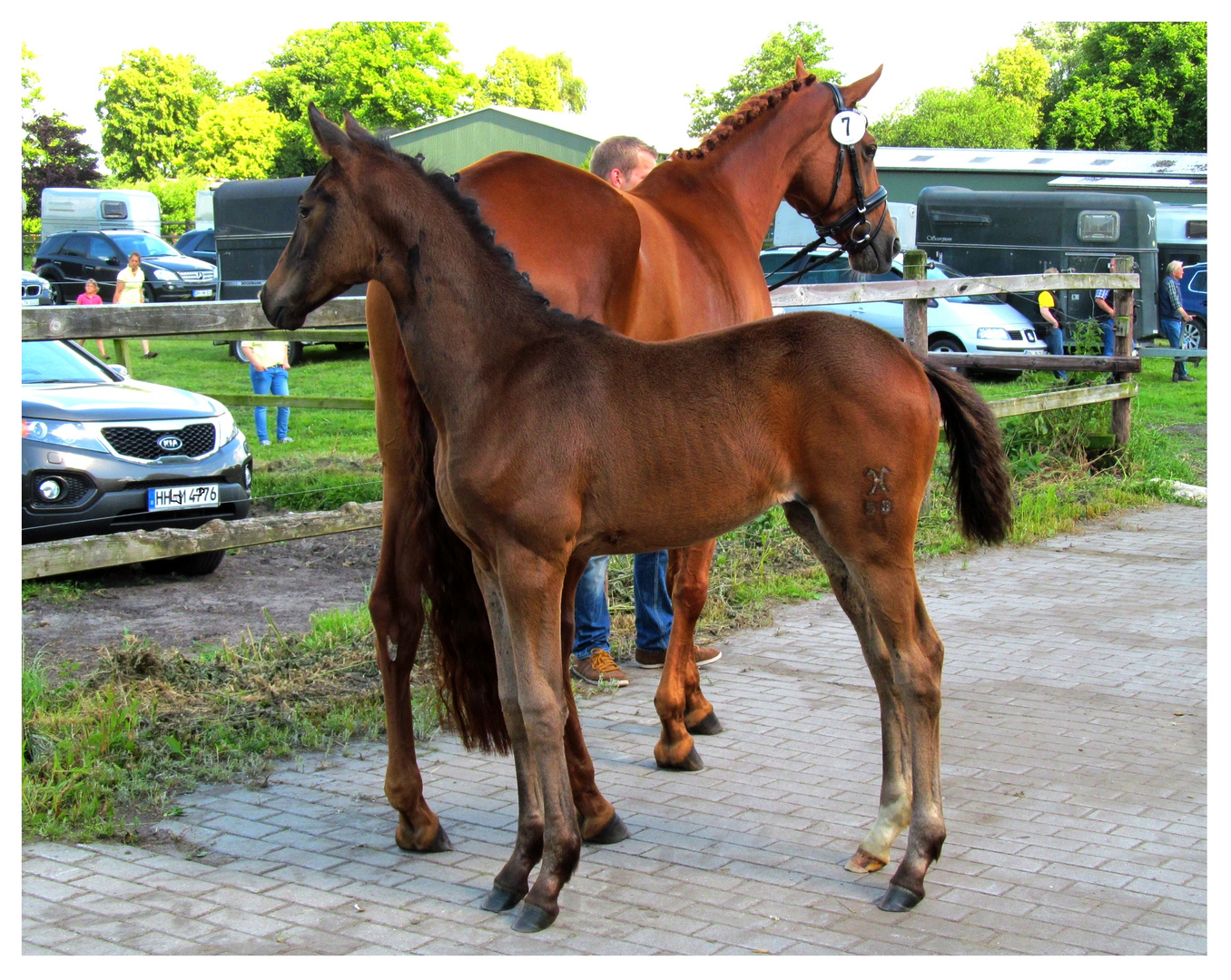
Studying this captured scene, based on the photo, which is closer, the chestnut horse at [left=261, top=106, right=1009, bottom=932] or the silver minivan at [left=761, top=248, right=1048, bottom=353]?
the chestnut horse at [left=261, top=106, right=1009, bottom=932]

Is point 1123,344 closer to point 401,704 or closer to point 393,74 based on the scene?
point 401,704

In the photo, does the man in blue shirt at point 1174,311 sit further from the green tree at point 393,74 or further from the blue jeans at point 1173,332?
the green tree at point 393,74

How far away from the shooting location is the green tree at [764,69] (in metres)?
51.4

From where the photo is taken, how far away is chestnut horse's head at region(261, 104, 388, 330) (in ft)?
10.8

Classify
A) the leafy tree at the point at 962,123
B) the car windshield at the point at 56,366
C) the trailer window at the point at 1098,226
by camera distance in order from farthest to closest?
1. the leafy tree at the point at 962,123
2. the trailer window at the point at 1098,226
3. the car windshield at the point at 56,366

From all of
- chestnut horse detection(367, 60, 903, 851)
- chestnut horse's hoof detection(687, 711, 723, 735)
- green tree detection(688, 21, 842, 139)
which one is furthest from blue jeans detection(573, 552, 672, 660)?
green tree detection(688, 21, 842, 139)

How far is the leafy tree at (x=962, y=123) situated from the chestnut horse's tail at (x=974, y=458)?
161 ft

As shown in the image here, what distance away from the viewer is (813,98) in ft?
17.9

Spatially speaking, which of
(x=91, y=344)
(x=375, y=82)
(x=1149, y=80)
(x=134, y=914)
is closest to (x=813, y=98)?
(x=134, y=914)

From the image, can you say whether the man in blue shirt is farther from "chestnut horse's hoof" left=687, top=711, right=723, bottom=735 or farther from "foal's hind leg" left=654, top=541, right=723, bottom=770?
"foal's hind leg" left=654, top=541, right=723, bottom=770

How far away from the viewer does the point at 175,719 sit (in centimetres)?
490

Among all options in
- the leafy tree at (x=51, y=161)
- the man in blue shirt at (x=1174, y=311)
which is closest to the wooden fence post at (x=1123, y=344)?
the man in blue shirt at (x=1174, y=311)

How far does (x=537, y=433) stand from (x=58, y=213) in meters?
36.9

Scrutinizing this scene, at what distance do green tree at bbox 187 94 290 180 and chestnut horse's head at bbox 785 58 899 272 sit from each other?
49.6 metres
